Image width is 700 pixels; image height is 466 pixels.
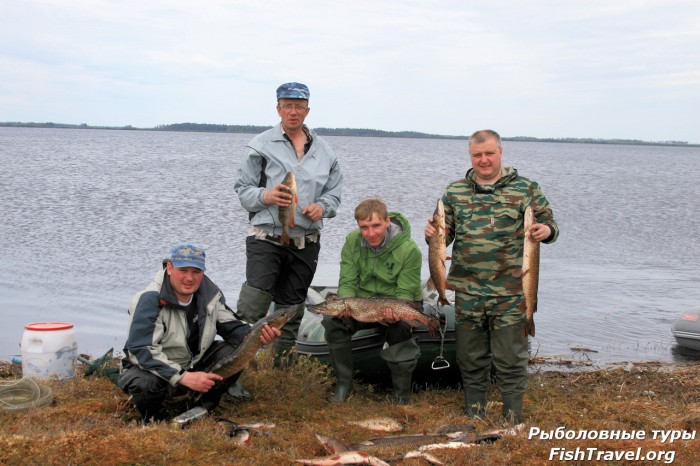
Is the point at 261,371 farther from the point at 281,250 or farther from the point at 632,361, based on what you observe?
the point at 632,361

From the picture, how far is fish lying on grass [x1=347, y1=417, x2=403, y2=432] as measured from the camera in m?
5.89

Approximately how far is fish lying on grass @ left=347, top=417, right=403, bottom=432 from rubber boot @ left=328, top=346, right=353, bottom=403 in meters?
0.75

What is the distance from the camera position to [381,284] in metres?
6.71

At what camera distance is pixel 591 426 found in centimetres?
593

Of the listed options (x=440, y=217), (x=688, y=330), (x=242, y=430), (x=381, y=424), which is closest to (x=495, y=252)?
(x=440, y=217)

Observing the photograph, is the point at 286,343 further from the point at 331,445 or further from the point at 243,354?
the point at 331,445

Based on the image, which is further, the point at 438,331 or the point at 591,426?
the point at 438,331

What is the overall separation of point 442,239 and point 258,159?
1795mm

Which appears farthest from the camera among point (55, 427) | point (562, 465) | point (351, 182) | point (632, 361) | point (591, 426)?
point (351, 182)

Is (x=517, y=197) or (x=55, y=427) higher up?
(x=517, y=197)

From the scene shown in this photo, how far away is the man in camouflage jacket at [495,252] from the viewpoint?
5.95 metres

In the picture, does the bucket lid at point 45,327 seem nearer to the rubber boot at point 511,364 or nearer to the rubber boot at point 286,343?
the rubber boot at point 286,343

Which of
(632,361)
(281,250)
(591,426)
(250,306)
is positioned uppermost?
(281,250)

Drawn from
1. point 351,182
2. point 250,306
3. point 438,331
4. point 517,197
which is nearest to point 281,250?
point 250,306
